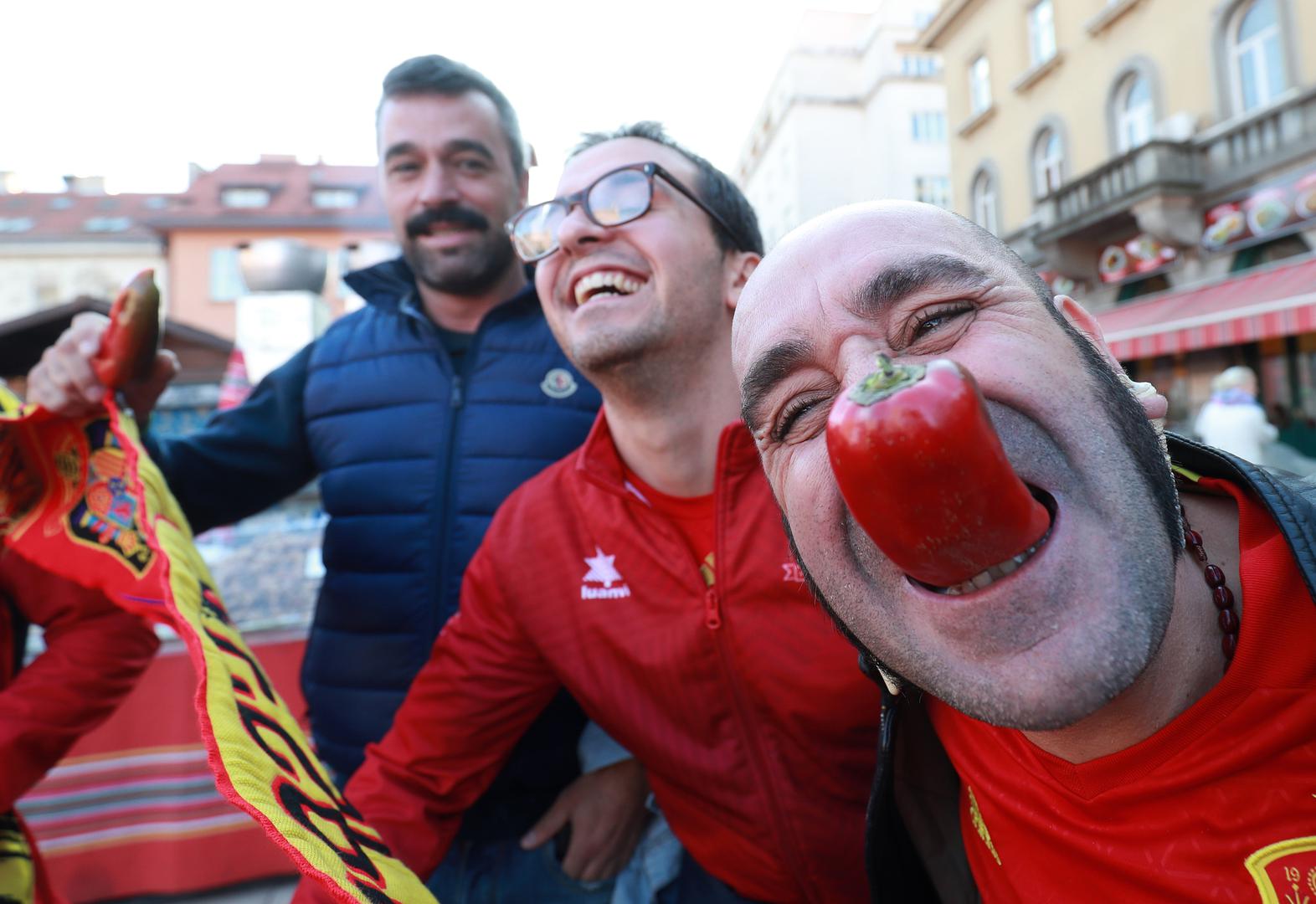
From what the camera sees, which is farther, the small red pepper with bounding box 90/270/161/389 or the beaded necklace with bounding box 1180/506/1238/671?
the small red pepper with bounding box 90/270/161/389

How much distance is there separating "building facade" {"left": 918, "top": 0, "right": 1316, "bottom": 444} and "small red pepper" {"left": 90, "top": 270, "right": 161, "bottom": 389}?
1068 centimetres

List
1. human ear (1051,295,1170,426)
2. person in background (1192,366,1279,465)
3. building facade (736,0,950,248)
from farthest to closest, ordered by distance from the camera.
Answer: building facade (736,0,950,248) → person in background (1192,366,1279,465) → human ear (1051,295,1170,426)

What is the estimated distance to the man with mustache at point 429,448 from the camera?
199 centimetres

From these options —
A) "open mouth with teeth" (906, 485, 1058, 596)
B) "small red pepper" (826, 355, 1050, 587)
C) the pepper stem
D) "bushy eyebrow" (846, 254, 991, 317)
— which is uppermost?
"bushy eyebrow" (846, 254, 991, 317)

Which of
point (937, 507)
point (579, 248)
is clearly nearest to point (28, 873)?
point (579, 248)

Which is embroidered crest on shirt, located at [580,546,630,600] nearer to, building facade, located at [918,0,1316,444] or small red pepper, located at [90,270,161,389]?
small red pepper, located at [90,270,161,389]

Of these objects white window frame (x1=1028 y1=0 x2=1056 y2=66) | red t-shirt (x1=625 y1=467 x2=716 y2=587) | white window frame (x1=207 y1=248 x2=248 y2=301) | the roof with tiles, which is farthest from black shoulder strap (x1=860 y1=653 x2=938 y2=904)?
white window frame (x1=207 y1=248 x2=248 y2=301)

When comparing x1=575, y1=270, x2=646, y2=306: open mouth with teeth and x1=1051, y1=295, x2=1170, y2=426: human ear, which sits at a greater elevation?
x1=575, y1=270, x2=646, y2=306: open mouth with teeth

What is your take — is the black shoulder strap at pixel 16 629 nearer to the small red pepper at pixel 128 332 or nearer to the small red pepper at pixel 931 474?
the small red pepper at pixel 128 332

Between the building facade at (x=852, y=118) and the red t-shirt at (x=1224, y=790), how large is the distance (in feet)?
97.0

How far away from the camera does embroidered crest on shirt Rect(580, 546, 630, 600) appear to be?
1.68 metres

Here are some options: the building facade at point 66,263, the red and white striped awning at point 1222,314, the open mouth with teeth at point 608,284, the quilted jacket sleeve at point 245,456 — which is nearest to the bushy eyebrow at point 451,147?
the quilted jacket sleeve at point 245,456

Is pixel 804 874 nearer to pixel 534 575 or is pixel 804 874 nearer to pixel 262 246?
pixel 534 575

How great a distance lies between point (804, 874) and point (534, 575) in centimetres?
83
